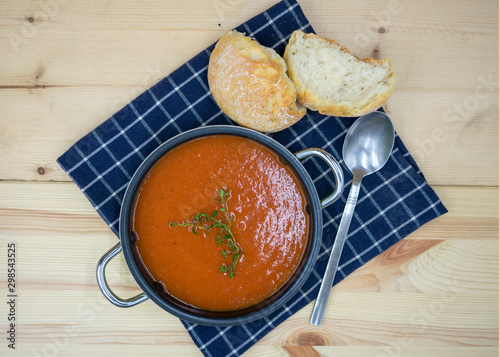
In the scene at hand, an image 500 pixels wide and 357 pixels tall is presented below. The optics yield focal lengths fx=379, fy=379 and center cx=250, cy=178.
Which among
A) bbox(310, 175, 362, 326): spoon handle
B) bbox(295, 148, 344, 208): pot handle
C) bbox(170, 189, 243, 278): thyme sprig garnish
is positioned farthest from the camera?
bbox(310, 175, 362, 326): spoon handle

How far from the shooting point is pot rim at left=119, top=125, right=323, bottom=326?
4.49 ft

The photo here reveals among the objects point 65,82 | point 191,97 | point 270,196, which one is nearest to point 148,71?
point 191,97

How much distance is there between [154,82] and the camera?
5.25 feet

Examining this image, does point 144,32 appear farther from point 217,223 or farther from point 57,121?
point 217,223

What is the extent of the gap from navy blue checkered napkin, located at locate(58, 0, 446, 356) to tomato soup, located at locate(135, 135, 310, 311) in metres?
0.21

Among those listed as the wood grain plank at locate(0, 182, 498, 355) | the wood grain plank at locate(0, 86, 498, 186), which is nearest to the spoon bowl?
the wood grain plank at locate(0, 86, 498, 186)

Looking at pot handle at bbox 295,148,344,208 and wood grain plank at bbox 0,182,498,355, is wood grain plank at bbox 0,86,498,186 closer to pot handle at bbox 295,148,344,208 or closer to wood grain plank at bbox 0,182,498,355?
wood grain plank at bbox 0,182,498,355

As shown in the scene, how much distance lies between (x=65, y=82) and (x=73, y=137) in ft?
0.77

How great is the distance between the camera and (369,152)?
1540mm

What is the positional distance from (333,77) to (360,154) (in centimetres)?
33

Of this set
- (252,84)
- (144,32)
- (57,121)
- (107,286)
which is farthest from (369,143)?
(57,121)

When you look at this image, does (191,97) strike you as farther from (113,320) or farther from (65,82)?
(113,320)

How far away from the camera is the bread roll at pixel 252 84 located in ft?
4.39

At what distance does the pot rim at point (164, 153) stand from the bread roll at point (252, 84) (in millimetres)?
76
